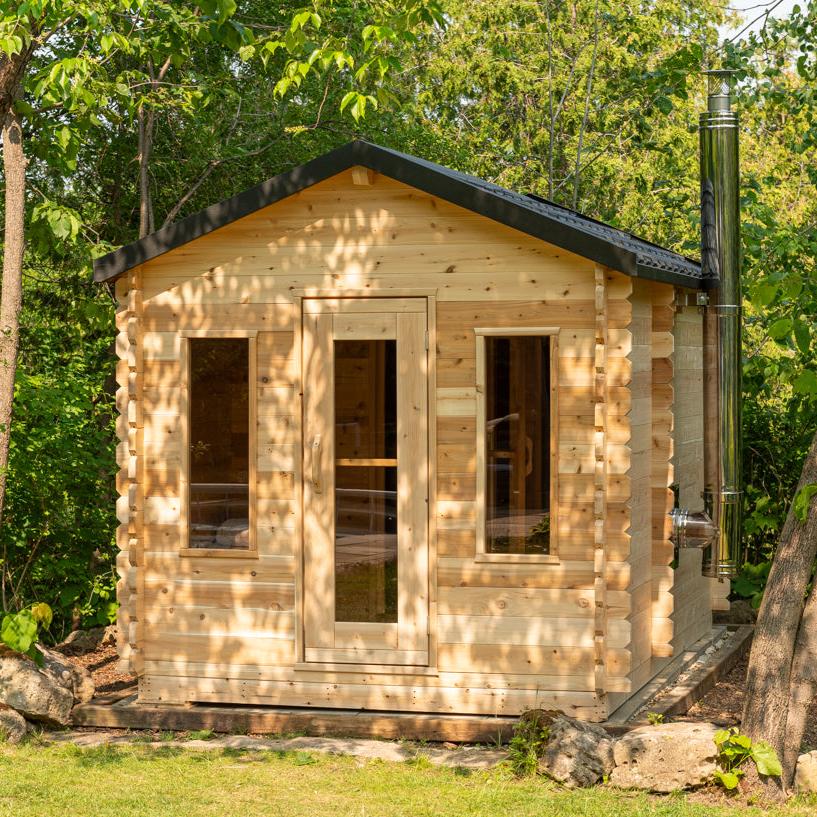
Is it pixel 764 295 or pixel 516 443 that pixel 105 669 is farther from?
pixel 764 295

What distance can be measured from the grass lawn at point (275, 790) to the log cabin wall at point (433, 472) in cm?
93

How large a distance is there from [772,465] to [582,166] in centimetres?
947

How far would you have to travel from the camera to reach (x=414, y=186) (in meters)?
8.32

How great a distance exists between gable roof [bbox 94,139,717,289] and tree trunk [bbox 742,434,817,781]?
71.4 inches

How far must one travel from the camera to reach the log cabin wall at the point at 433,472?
8172 mm

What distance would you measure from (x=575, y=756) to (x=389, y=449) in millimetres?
2323

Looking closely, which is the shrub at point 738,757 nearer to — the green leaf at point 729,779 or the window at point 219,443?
the green leaf at point 729,779

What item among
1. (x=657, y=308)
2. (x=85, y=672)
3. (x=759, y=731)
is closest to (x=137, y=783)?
(x=85, y=672)

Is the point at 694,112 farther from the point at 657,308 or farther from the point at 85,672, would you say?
the point at 85,672

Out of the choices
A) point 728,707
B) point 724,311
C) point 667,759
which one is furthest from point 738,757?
point 724,311

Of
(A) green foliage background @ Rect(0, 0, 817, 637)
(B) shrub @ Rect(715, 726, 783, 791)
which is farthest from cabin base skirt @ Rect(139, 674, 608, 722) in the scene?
(A) green foliage background @ Rect(0, 0, 817, 637)

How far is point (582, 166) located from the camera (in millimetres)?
21406

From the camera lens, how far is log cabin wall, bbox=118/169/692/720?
8.17 m

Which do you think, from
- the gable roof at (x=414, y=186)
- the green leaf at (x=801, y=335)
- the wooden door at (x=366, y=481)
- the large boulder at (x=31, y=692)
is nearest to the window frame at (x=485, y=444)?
the wooden door at (x=366, y=481)
